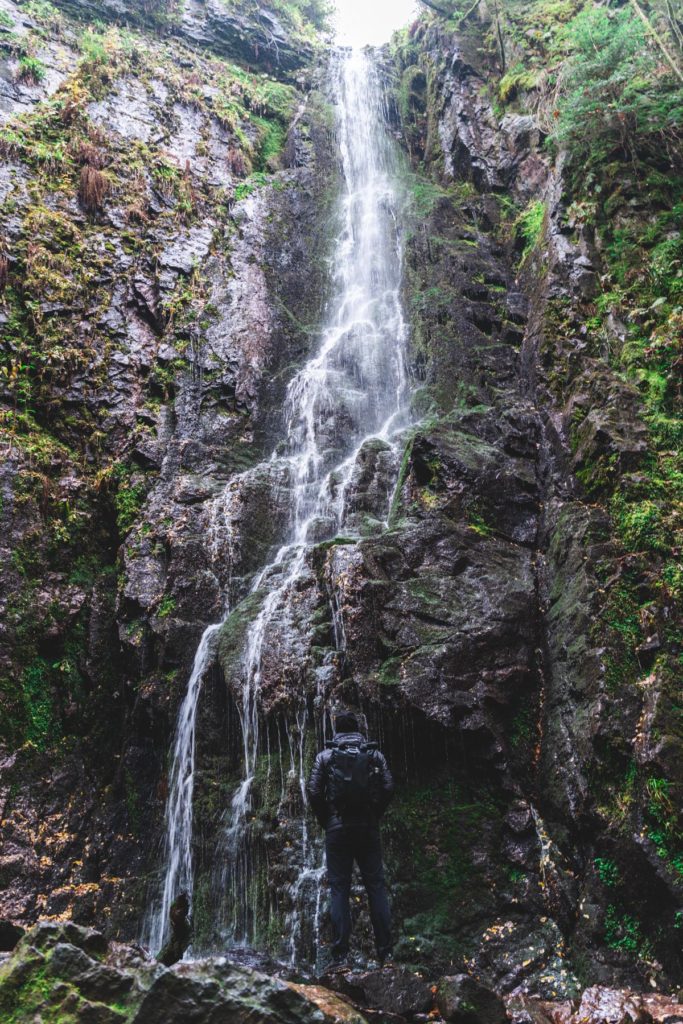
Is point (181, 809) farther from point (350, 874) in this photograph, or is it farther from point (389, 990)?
point (389, 990)

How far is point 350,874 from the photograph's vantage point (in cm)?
500

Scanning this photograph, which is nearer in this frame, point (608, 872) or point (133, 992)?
point (133, 992)

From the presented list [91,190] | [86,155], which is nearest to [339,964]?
[91,190]

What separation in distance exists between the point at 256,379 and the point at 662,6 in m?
10.3

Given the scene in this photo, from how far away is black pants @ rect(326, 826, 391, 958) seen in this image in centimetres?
496

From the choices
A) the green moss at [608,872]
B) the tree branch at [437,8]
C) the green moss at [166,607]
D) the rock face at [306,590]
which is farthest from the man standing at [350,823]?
the tree branch at [437,8]

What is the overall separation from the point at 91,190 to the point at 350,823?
15.1m

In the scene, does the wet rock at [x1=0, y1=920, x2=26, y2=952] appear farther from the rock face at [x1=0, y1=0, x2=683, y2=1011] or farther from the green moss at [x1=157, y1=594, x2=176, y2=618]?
the green moss at [x1=157, y1=594, x2=176, y2=618]

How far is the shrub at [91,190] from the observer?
14.7 m

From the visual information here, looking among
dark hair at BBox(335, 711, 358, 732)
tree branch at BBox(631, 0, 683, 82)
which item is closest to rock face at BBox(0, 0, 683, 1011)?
dark hair at BBox(335, 711, 358, 732)

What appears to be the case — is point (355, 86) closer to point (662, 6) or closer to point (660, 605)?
point (662, 6)

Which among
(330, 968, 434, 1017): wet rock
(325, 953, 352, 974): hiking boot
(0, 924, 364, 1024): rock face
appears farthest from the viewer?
(325, 953, 352, 974): hiking boot

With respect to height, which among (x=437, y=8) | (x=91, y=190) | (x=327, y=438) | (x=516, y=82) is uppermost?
(x=437, y=8)

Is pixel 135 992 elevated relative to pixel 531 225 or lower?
lower
